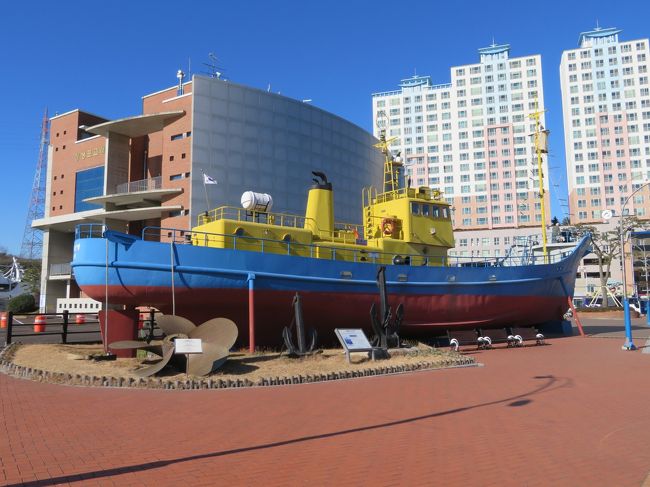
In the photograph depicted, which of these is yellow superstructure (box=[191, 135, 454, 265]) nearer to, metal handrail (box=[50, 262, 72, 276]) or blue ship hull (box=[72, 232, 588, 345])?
blue ship hull (box=[72, 232, 588, 345])

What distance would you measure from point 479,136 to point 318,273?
107 metres

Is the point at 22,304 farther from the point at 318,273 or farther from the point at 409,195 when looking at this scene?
the point at 409,195

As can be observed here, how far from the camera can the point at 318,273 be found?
1788 centimetres

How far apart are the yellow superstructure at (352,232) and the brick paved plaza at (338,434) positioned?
286 inches

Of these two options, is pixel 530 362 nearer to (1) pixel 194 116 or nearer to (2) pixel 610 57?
(1) pixel 194 116

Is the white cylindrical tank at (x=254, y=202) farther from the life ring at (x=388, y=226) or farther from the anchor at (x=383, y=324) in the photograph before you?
the life ring at (x=388, y=226)

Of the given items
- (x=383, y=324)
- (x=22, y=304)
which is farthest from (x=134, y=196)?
(x=383, y=324)

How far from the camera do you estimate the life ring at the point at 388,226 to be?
21.8m

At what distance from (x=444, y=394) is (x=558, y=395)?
2290 mm

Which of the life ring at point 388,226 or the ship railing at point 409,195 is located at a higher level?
the ship railing at point 409,195

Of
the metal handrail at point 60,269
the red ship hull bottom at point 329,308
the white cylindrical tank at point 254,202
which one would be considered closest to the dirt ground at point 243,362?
the red ship hull bottom at point 329,308

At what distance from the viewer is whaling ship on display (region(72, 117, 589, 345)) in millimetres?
15477

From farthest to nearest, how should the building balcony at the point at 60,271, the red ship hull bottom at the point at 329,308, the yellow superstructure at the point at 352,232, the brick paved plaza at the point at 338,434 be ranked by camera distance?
the building balcony at the point at 60,271 < the yellow superstructure at the point at 352,232 < the red ship hull bottom at the point at 329,308 < the brick paved plaza at the point at 338,434

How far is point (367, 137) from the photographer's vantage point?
2365 inches
